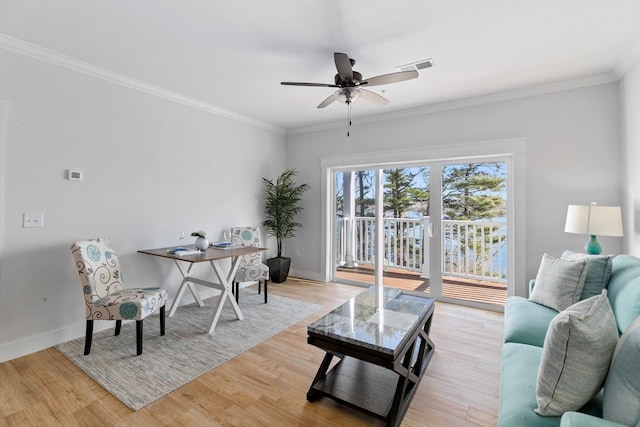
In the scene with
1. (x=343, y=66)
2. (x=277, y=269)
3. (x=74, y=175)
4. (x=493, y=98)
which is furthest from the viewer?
(x=277, y=269)

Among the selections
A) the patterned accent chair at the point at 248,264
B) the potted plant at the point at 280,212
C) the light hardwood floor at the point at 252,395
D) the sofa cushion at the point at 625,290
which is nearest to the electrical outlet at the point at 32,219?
the light hardwood floor at the point at 252,395

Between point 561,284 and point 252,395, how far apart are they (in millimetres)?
2419

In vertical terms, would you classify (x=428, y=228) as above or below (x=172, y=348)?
above

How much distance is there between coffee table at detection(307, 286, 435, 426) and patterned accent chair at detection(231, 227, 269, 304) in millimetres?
1695

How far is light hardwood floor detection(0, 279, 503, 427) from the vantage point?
1.71 metres

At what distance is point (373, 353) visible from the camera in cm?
157

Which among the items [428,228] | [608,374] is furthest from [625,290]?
[428,228]

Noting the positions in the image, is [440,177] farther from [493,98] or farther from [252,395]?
[252,395]

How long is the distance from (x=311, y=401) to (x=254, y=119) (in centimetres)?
399

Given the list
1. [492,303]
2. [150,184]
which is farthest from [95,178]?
[492,303]

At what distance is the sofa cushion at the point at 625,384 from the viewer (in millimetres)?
876

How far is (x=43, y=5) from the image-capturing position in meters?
1.95

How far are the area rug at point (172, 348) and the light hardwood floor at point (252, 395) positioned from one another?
0.08 metres

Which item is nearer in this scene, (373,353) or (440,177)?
(373,353)
